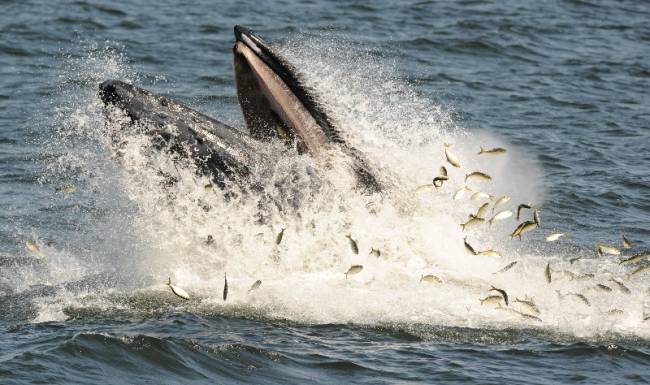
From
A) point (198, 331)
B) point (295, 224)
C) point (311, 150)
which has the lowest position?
point (198, 331)

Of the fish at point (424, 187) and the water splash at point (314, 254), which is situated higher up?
the fish at point (424, 187)

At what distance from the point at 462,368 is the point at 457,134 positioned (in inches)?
378

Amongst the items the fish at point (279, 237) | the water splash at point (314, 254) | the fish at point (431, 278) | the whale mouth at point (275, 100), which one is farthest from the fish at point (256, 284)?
the fish at point (431, 278)

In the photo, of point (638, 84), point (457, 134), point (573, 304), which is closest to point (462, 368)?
point (573, 304)

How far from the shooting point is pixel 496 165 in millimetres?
17734

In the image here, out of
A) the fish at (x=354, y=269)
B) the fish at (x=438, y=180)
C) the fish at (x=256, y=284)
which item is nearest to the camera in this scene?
the fish at (x=256, y=284)

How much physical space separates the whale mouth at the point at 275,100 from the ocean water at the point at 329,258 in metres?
0.18

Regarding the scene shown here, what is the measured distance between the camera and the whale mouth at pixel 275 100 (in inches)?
438

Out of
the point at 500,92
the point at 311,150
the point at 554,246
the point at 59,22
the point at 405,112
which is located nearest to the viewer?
the point at 311,150

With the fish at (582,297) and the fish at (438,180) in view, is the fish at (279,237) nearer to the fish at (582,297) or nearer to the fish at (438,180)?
the fish at (438,180)

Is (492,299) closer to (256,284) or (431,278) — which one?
(431,278)

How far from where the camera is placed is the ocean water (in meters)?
10.3

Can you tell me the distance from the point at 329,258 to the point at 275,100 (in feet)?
6.57

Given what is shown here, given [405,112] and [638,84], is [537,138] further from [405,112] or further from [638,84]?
[638,84]
